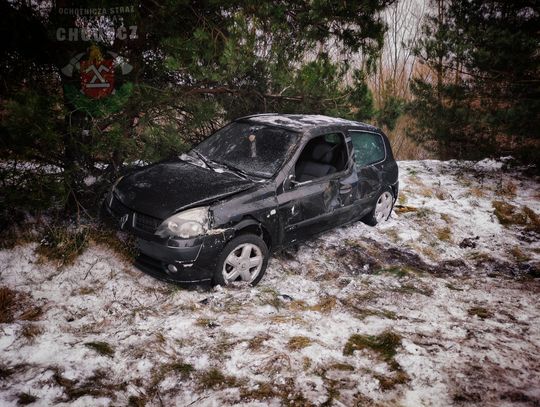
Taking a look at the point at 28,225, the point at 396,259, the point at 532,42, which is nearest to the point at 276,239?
the point at 396,259

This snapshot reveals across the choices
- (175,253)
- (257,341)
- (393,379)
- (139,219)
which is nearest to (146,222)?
(139,219)

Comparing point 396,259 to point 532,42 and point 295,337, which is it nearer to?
point 295,337

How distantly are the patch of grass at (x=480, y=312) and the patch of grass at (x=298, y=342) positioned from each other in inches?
69.7

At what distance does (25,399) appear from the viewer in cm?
236

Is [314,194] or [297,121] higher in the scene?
[297,121]

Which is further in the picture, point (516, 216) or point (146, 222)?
point (516, 216)

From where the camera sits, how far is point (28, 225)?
168 inches

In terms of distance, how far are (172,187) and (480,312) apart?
3.35 meters

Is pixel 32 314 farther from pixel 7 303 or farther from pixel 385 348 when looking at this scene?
pixel 385 348

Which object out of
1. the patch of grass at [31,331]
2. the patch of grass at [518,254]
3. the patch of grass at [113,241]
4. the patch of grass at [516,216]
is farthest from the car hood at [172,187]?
the patch of grass at [516,216]

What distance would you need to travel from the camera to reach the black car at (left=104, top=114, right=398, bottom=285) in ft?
11.5

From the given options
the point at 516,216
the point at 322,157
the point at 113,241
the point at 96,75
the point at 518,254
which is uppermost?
the point at 96,75

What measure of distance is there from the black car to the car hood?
1 centimetres

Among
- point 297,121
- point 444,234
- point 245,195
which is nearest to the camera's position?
point 245,195
